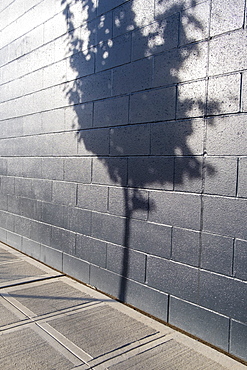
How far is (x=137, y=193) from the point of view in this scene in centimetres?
376

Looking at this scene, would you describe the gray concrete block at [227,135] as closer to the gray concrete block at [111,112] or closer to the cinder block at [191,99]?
the cinder block at [191,99]

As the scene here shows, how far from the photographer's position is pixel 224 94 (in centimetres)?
297

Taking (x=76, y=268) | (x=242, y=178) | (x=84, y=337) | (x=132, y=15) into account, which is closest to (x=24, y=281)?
(x=76, y=268)

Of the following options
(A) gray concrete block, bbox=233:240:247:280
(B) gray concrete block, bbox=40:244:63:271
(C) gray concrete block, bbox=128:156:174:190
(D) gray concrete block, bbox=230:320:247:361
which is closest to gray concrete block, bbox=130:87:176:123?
(C) gray concrete block, bbox=128:156:174:190

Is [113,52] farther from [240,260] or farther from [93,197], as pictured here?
[240,260]

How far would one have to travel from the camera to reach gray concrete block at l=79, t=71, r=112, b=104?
13.7 ft

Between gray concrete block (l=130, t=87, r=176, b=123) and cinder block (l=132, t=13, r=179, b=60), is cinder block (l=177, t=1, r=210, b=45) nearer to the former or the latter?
cinder block (l=132, t=13, r=179, b=60)

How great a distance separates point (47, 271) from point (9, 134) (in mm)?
2581

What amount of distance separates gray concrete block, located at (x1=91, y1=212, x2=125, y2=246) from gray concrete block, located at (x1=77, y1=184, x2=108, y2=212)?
9 centimetres

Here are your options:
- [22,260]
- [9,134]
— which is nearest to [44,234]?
[22,260]

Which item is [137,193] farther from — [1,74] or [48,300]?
[1,74]

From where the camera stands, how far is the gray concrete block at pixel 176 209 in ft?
10.5

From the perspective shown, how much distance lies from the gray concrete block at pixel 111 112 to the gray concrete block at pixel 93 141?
10cm

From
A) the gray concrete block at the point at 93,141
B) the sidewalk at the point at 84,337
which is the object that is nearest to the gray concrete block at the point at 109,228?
the sidewalk at the point at 84,337
